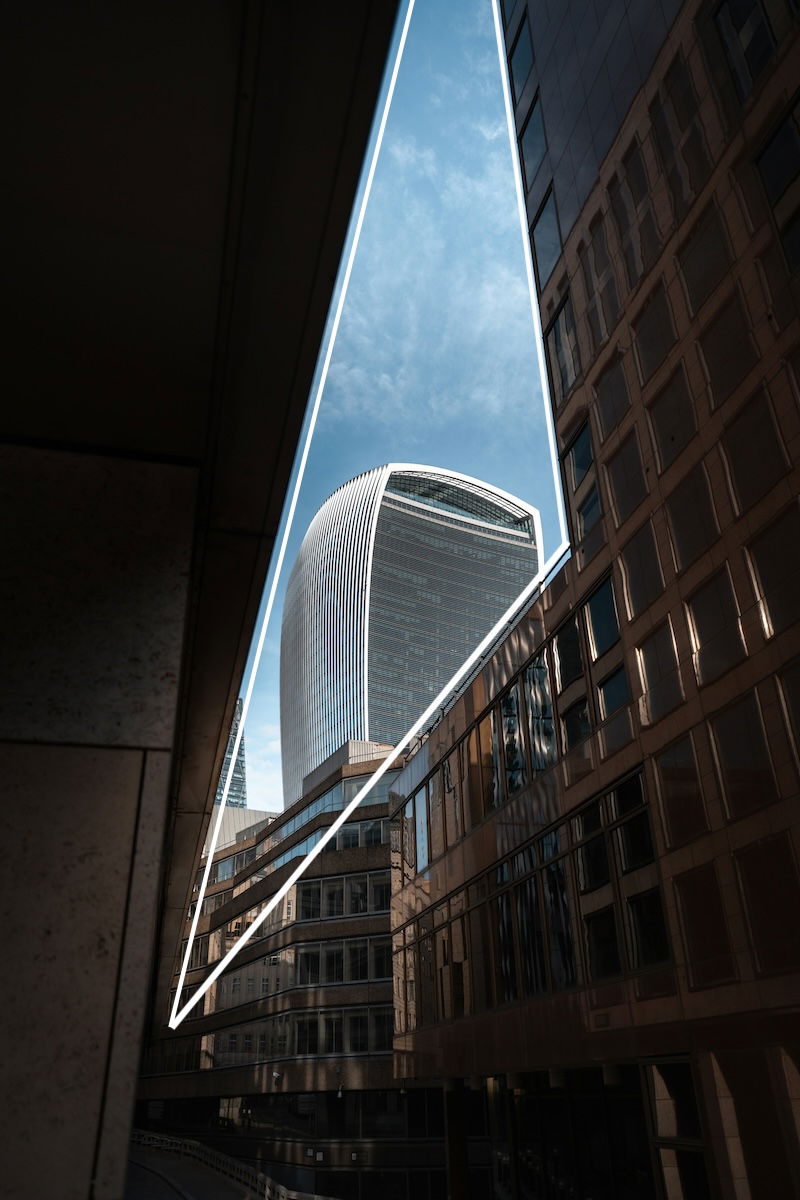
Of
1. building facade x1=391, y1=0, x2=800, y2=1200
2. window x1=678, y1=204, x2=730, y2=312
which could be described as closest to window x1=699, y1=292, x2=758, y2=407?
building facade x1=391, y1=0, x2=800, y2=1200

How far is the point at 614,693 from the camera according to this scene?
17469mm

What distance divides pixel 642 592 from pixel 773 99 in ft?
27.1

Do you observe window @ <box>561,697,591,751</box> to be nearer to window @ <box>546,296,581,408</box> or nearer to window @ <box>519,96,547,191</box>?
window @ <box>546,296,581,408</box>

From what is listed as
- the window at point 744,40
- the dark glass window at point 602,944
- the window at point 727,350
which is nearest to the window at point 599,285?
the window at point 727,350

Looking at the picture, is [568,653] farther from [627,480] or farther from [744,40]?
[744,40]

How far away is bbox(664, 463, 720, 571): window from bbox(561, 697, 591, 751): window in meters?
4.12

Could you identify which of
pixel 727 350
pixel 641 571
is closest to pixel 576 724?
pixel 641 571

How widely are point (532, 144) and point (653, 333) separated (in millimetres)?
10277

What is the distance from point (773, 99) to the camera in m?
14.1

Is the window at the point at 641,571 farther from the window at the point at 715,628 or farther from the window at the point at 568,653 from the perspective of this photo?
the window at the point at 568,653

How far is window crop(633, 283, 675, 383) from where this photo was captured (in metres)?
17.0

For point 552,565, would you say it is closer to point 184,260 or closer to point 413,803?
point 413,803

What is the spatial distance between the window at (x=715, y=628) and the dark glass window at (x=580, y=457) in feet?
18.7

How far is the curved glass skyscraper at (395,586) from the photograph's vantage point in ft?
524
